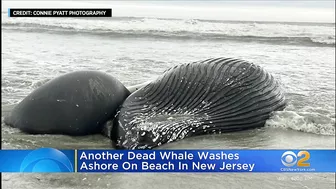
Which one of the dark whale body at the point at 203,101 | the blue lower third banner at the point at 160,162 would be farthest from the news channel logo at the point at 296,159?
the dark whale body at the point at 203,101

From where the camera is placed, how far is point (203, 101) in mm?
6031

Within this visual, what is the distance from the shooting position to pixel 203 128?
5832 millimetres

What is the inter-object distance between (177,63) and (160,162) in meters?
9.61

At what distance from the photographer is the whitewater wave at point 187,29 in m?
23.3

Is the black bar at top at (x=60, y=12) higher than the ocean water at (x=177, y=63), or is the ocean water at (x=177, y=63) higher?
the black bar at top at (x=60, y=12)

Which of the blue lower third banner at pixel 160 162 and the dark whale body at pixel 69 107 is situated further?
the dark whale body at pixel 69 107

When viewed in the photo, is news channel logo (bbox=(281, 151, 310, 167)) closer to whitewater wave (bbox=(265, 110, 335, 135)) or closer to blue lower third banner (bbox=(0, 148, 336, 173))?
blue lower third banner (bbox=(0, 148, 336, 173))

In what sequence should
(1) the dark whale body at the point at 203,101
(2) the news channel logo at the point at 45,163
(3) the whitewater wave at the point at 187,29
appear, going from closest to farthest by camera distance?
(2) the news channel logo at the point at 45,163
(1) the dark whale body at the point at 203,101
(3) the whitewater wave at the point at 187,29

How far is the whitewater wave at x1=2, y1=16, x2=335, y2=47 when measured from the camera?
2328 cm

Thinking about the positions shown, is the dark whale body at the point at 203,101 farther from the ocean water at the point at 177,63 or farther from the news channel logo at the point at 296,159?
the news channel logo at the point at 296,159

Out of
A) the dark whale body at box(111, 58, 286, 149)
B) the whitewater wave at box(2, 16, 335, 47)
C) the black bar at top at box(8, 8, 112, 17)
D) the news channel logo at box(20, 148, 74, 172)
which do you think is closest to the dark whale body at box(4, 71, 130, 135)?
the dark whale body at box(111, 58, 286, 149)

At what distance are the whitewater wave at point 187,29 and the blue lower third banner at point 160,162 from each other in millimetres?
18540

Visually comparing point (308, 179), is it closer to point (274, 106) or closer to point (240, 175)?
point (240, 175)

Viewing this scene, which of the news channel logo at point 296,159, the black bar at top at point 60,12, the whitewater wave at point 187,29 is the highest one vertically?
the black bar at top at point 60,12
